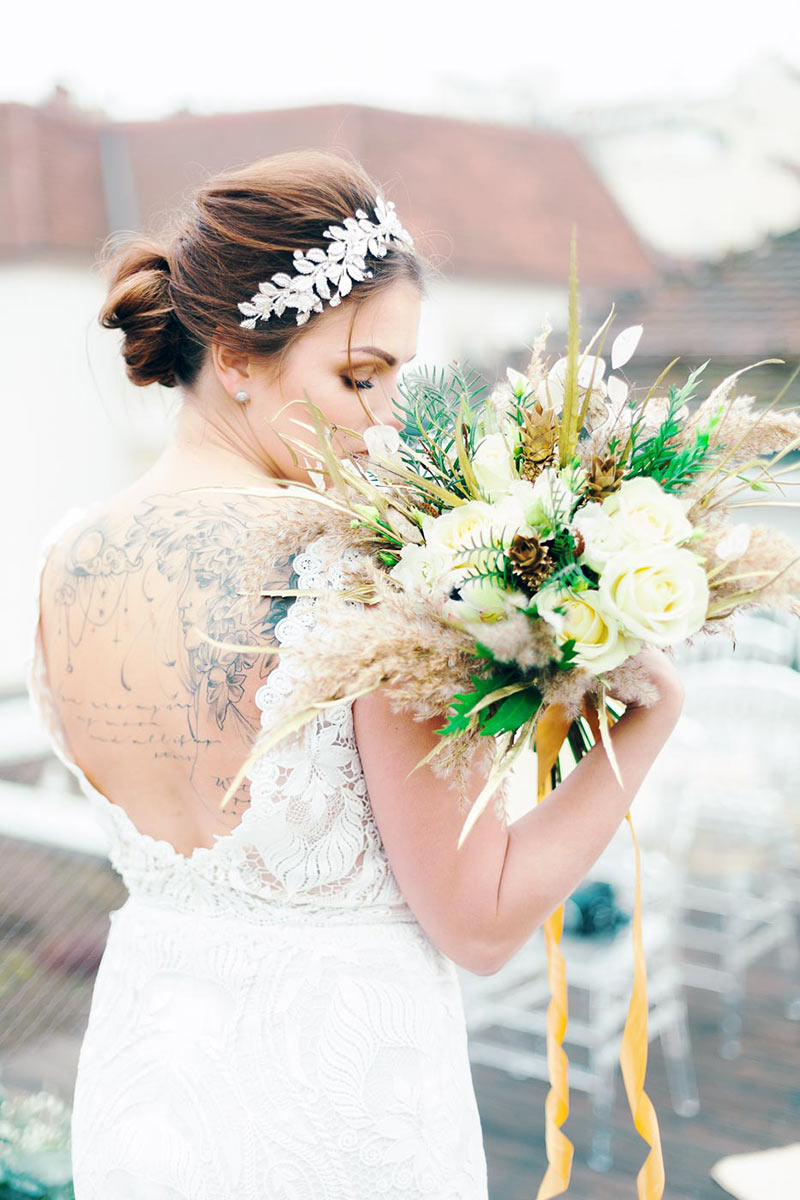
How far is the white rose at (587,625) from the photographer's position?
93cm

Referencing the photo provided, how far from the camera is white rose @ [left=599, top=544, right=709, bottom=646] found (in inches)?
35.7

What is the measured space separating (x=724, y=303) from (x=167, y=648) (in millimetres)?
7311

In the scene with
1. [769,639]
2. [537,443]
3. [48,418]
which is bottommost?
[769,639]

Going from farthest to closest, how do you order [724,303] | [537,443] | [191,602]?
[724,303], [191,602], [537,443]

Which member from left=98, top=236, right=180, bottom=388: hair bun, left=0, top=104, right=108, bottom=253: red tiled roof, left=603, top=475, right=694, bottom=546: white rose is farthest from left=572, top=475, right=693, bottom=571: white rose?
left=0, top=104, right=108, bottom=253: red tiled roof

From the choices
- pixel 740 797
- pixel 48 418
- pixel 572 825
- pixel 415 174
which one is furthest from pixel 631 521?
pixel 415 174

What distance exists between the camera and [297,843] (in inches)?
45.8

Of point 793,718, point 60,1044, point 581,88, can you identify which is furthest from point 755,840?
point 581,88

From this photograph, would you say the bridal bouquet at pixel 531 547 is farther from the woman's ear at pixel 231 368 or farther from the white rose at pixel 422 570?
the woman's ear at pixel 231 368

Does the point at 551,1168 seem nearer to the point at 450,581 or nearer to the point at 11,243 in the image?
the point at 450,581

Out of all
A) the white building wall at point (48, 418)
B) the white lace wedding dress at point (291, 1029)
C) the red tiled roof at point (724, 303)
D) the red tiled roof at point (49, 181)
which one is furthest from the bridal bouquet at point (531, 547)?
the red tiled roof at point (724, 303)

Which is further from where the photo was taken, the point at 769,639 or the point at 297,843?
the point at 769,639

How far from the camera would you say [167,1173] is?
1.19 meters

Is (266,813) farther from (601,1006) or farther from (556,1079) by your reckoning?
(601,1006)
